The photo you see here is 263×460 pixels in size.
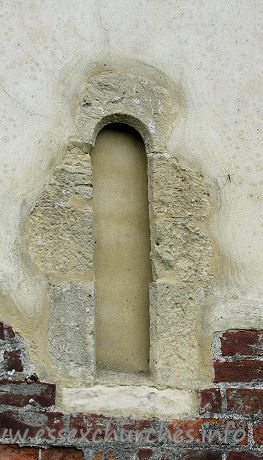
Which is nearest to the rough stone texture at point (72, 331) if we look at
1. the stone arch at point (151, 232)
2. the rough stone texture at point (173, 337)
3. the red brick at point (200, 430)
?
the stone arch at point (151, 232)

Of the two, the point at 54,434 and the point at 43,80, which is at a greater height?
the point at 43,80

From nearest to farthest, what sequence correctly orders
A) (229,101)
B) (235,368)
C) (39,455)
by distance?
(39,455)
(235,368)
(229,101)

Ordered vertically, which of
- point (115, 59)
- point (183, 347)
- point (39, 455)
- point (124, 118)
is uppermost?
point (115, 59)

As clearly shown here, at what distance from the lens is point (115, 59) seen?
6.01 feet

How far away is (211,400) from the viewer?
5.68 feet

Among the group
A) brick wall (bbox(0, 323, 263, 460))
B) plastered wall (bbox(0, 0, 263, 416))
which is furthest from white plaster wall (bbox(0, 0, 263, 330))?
brick wall (bbox(0, 323, 263, 460))

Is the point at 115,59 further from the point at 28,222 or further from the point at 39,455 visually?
the point at 39,455

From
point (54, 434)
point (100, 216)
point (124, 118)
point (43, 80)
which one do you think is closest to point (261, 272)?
point (100, 216)

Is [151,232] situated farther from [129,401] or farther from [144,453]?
[144,453]

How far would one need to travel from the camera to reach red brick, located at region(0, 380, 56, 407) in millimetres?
1631

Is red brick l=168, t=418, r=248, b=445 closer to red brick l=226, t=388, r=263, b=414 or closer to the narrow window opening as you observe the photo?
red brick l=226, t=388, r=263, b=414

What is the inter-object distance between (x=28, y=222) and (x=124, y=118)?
0.49 meters

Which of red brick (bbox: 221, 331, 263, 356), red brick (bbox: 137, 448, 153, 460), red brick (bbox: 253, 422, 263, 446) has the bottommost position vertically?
red brick (bbox: 137, 448, 153, 460)

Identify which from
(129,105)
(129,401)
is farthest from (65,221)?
(129,401)
